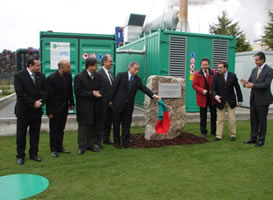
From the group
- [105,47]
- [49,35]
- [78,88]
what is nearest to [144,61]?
[105,47]

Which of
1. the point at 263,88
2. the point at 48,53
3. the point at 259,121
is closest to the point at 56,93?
the point at 48,53

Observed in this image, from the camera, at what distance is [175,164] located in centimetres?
510

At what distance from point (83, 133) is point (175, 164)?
1.93 meters

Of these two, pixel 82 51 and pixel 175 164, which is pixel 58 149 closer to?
pixel 175 164

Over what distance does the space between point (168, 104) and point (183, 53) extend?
3294 millimetres

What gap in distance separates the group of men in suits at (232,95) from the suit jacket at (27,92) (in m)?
3.67

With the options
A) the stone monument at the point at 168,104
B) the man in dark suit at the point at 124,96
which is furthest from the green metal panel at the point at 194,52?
the man in dark suit at the point at 124,96

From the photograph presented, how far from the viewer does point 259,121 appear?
21.2 ft

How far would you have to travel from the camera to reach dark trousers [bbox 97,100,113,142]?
608cm

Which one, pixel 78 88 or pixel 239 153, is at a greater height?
pixel 78 88

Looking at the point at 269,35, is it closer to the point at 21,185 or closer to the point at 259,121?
the point at 259,121

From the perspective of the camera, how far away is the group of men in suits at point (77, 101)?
509 cm

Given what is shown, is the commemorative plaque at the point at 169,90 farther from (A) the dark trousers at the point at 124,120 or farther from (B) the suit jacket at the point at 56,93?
(B) the suit jacket at the point at 56,93

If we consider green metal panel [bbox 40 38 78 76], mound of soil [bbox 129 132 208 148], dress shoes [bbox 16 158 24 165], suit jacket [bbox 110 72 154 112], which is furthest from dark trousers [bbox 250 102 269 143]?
green metal panel [bbox 40 38 78 76]
